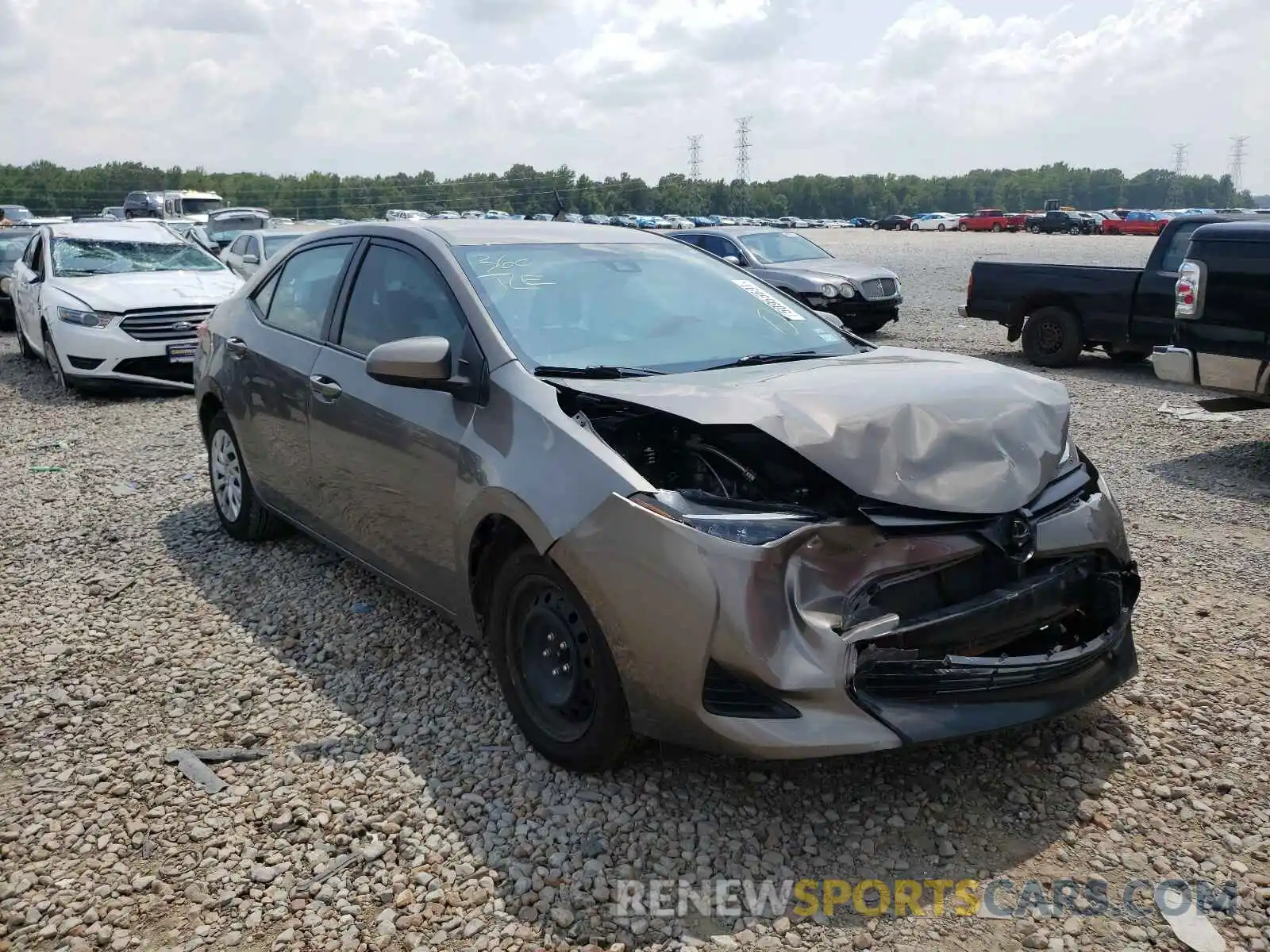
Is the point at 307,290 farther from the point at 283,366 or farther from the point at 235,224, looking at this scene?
the point at 235,224

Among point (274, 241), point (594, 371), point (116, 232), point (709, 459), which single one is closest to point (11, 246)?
point (274, 241)

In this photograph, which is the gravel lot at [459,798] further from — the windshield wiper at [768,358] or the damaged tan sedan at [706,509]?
the windshield wiper at [768,358]

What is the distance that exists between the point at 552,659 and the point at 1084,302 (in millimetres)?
10828

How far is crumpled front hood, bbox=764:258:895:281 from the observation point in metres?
15.8

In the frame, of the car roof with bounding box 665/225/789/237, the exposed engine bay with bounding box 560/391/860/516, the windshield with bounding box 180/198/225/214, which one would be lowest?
the exposed engine bay with bounding box 560/391/860/516

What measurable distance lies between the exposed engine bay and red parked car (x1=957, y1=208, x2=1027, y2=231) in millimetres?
66023

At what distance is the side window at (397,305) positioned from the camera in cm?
417

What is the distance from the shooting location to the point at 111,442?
9.15 m

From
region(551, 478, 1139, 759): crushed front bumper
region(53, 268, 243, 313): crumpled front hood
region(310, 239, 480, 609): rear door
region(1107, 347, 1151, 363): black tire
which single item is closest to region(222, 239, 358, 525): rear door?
region(310, 239, 480, 609): rear door

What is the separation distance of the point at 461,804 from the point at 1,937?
1.29 meters

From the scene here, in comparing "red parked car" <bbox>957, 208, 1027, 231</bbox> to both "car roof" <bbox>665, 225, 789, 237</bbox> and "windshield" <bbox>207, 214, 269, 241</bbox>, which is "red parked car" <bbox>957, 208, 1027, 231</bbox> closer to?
"windshield" <bbox>207, 214, 269, 241</bbox>

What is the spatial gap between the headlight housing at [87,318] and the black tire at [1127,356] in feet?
36.4

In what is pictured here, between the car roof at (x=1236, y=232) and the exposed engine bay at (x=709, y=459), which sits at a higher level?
the car roof at (x=1236, y=232)

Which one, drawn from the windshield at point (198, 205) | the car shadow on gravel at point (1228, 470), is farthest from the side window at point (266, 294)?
the windshield at point (198, 205)
